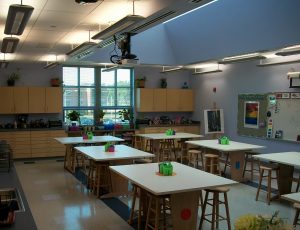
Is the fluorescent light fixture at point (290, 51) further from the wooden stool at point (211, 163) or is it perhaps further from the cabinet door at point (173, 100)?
the cabinet door at point (173, 100)

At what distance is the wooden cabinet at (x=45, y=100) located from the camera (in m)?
10.7

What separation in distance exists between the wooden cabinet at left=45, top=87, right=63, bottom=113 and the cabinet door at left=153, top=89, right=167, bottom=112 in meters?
3.35

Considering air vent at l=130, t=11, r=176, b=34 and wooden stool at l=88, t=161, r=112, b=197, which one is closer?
air vent at l=130, t=11, r=176, b=34

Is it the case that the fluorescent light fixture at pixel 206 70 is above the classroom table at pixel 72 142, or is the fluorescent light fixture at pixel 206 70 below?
above

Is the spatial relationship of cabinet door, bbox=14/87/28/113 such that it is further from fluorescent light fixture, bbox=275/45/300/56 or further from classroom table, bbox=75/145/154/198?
fluorescent light fixture, bbox=275/45/300/56

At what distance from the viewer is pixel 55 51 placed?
336 inches

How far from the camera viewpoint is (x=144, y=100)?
39.8ft

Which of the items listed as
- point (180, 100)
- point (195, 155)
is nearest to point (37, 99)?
point (180, 100)

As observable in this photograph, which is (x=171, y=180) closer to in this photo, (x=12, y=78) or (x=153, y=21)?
(x=153, y=21)

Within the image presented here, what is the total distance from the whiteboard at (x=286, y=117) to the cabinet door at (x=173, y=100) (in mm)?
4108

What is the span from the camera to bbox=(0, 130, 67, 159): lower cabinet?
10312mm

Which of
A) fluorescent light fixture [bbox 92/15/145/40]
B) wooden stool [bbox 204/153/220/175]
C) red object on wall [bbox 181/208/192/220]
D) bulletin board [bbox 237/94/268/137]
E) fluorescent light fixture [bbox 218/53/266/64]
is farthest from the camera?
bulletin board [bbox 237/94/268/137]

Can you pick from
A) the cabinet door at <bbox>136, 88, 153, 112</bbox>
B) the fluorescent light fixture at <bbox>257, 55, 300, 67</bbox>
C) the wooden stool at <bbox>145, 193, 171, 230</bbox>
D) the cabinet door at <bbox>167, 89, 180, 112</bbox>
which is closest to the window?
the cabinet door at <bbox>136, 88, 153, 112</bbox>

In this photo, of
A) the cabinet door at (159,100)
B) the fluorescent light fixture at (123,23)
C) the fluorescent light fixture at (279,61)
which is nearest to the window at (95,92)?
the cabinet door at (159,100)
